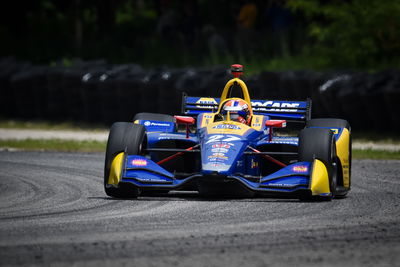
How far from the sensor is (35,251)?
707cm

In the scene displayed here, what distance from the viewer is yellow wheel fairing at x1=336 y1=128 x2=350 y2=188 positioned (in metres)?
11.5

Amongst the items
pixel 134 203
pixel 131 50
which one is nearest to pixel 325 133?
pixel 134 203

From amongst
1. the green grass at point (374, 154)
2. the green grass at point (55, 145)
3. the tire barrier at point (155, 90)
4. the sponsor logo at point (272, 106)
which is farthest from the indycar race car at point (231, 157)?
the tire barrier at point (155, 90)

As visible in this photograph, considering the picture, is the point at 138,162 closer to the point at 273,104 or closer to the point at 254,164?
the point at 254,164

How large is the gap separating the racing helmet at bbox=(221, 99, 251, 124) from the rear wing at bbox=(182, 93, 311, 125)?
0.92 meters

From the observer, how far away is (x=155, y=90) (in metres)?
23.2

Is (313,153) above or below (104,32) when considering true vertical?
below

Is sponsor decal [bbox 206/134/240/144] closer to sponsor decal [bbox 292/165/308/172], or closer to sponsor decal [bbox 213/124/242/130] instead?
sponsor decal [bbox 213/124/242/130]

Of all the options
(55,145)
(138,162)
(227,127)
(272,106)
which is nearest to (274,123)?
(227,127)

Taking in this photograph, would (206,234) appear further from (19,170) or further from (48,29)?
(48,29)

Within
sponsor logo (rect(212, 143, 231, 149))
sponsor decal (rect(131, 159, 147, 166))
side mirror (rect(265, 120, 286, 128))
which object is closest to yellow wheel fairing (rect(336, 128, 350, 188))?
side mirror (rect(265, 120, 286, 128))

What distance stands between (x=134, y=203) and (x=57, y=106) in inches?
597

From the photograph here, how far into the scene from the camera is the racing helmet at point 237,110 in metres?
11.7

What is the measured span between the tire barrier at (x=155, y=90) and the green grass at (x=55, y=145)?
11.5 feet
